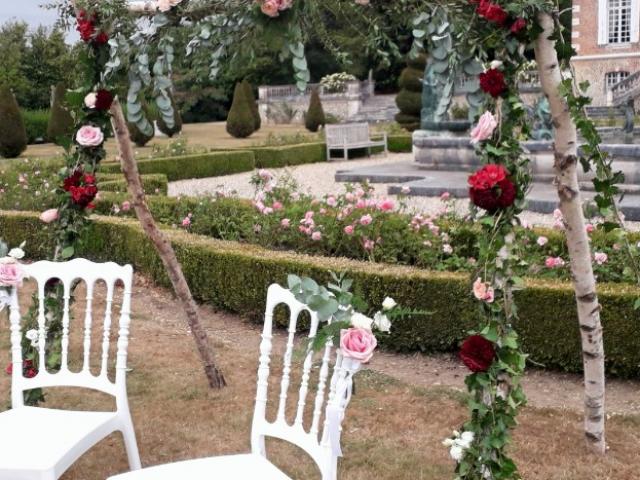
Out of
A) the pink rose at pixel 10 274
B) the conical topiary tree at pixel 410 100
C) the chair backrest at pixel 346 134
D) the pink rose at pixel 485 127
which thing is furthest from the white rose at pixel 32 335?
the conical topiary tree at pixel 410 100

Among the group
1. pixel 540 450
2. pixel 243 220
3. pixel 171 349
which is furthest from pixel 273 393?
pixel 243 220

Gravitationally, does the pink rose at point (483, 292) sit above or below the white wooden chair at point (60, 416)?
above

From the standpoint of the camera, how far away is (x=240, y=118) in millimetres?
25438

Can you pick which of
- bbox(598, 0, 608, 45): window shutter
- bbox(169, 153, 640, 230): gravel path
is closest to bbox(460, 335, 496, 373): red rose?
bbox(169, 153, 640, 230): gravel path

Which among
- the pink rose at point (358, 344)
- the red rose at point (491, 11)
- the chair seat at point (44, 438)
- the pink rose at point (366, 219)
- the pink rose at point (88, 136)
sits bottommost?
the chair seat at point (44, 438)

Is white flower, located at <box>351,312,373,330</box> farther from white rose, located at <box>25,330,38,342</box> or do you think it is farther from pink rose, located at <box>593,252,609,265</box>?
pink rose, located at <box>593,252,609,265</box>

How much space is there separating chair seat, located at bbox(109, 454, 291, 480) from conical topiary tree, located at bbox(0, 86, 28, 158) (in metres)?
19.0

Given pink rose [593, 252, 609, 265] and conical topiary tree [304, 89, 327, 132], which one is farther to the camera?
conical topiary tree [304, 89, 327, 132]

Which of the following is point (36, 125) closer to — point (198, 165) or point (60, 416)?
point (198, 165)

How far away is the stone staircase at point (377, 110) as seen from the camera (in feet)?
109

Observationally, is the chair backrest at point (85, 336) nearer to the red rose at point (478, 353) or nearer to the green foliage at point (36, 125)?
the red rose at point (478, 353)

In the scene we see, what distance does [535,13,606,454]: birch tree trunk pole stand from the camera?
3256 millimetres

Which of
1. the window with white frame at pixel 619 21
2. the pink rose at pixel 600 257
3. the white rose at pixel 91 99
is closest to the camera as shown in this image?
the white rose at pixel 91 99

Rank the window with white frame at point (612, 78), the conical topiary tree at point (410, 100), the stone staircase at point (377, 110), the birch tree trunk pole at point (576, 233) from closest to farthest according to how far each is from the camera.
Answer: the birch tree trunk pole at point (576, 233) < the conical topiary tree at point (410, 100) < the window with white frame at point (612, 78) < the stone staircase at point (377, 110)
